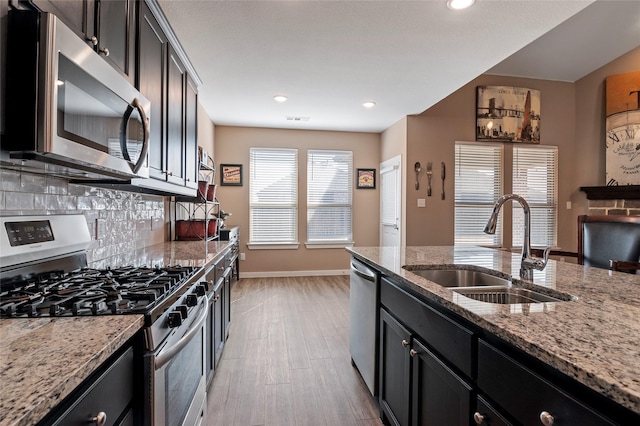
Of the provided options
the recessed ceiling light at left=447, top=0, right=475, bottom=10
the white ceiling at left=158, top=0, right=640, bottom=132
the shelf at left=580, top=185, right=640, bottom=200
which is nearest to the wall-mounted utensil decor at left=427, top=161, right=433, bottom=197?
the white ceiling at left=158, top=0, right=640, bottom=132

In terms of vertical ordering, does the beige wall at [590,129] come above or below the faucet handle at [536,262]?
above

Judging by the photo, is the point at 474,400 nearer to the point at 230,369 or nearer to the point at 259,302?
the point at 230,369

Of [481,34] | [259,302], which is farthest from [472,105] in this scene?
[259,302]

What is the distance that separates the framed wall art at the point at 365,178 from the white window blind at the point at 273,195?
1.12 m

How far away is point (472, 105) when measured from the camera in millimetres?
4781

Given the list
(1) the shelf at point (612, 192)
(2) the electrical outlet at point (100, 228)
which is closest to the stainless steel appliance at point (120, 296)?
(2) the electrical outlet at point (100, 228)

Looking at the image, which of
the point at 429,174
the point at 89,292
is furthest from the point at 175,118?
the point at 429,174

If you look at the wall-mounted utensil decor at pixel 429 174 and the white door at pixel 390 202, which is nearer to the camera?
the wall-mounted utensil decor at pixel 429 174

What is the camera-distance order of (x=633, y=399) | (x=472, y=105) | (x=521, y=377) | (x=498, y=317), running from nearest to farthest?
1. (x=633, y=399)
2. (x=521, y=377)
3. (x=498, y=317)
4. (x=472, y=105)

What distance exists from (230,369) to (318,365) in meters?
0.65

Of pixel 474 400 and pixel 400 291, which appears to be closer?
pixel 474 400

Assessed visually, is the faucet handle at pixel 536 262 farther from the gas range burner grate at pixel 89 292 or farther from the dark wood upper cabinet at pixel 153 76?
the dark wood upper cabinet at pixel 153 76

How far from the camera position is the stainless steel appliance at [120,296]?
96 centimetres

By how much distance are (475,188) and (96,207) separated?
4.72m
